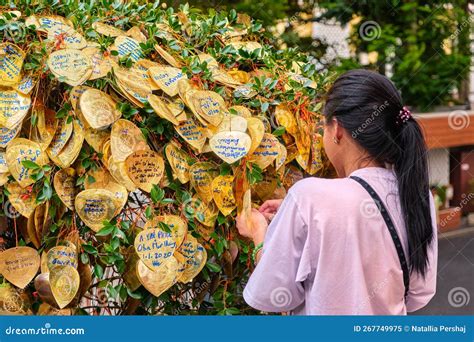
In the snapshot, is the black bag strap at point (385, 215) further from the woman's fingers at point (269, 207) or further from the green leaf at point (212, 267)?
the green leaf at point (212, 267)

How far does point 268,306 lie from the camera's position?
165 cm

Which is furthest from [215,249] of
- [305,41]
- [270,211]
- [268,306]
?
[305,41]

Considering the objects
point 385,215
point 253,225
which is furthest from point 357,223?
point 253,225

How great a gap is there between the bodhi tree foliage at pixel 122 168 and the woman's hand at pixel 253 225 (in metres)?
0.04

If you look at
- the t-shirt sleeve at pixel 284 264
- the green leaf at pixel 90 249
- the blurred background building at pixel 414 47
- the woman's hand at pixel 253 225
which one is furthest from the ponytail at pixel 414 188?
the blurred background building at pixel 414 47

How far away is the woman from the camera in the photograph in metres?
1.56

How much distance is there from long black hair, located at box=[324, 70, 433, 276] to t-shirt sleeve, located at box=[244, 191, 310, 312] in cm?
23

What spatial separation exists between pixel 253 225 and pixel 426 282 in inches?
18.7

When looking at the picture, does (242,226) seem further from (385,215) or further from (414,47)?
(414,47)

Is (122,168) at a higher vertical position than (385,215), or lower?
lower

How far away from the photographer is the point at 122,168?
1.85m

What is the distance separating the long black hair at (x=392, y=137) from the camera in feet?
5.35

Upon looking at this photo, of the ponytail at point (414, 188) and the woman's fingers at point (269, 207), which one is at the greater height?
the ponytail at point (414, 188)

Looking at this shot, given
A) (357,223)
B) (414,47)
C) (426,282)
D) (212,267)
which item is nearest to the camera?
(357,223)
